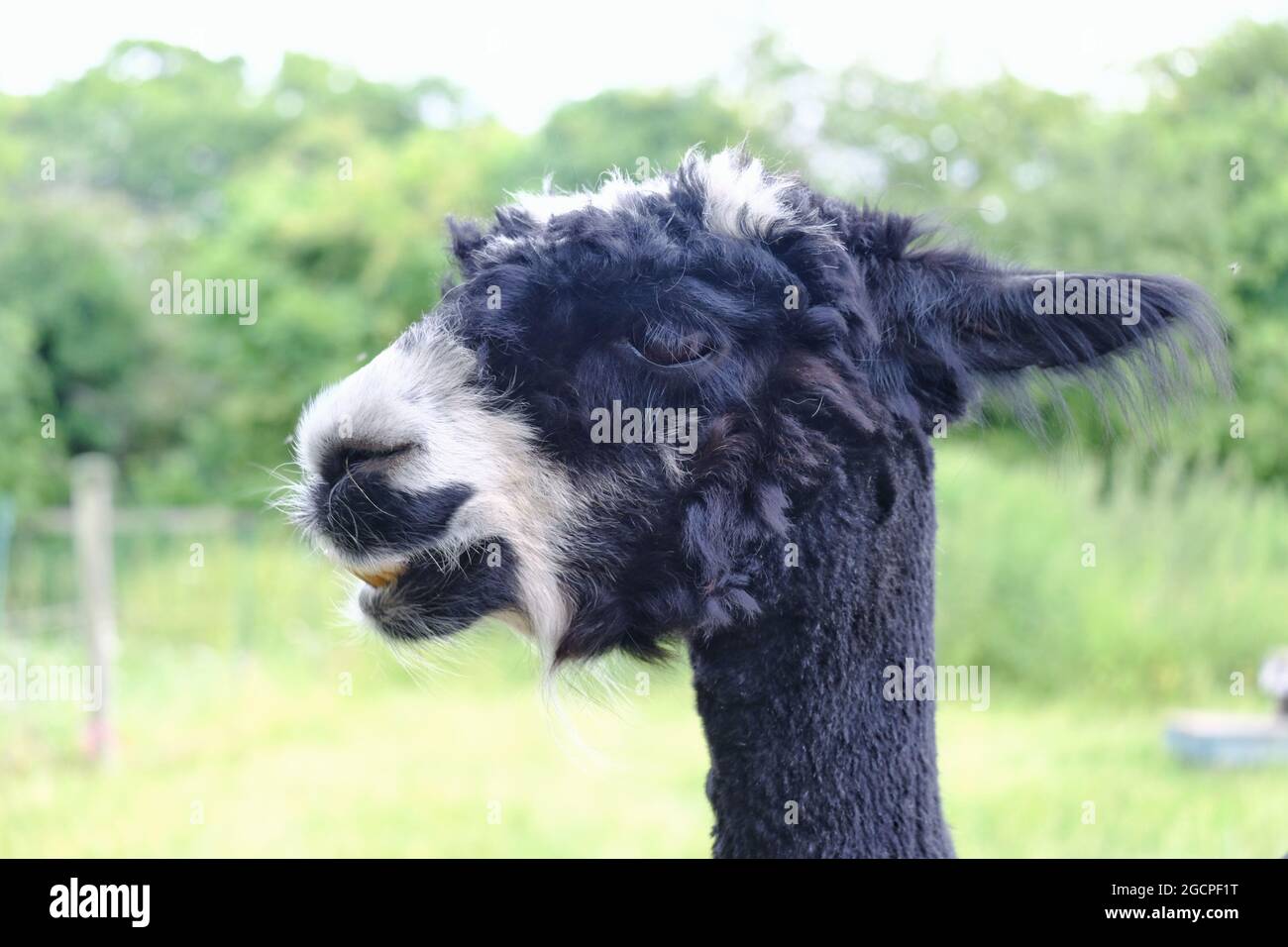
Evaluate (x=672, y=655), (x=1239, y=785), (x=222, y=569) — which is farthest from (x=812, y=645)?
(x=222, y=569)

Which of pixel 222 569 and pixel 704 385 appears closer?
pixel 704 385

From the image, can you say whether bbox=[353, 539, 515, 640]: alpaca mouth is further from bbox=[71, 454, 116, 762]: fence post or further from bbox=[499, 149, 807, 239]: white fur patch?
bbox=[71, 454, 116, 762]: fence post

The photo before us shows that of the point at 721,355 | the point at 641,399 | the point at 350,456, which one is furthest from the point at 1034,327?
the point at 350,456

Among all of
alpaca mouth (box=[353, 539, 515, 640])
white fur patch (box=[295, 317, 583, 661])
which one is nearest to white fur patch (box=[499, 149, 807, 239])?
white fur patch (box=[295, 317, 583, 661])

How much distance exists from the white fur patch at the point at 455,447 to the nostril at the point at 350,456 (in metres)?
0.01

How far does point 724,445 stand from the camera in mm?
1979

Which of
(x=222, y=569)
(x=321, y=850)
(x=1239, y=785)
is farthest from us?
(x=222, y=569)

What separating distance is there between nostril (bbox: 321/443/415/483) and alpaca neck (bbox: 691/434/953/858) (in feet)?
2.08

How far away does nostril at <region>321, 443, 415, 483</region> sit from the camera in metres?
1.91

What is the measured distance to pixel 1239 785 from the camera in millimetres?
7055

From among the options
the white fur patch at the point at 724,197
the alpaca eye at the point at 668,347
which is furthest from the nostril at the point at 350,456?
the white fur patch at the point at 724,197

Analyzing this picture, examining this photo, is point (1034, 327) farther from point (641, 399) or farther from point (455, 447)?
point (455, 447)

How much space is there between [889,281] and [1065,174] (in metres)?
16.8
